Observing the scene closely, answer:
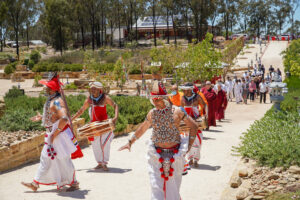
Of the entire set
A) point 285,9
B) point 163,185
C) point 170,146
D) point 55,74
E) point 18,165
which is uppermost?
point 285,9

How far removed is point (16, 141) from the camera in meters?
8.97

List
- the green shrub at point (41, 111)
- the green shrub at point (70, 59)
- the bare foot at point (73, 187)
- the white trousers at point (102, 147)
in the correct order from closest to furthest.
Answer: the bare foot at point (73, 187) → the white trousers at point (102, 147) → the green shrub at point (41, 111) → the green shrub at point (70, 59)

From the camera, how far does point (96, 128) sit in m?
7.91

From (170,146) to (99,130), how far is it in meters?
2.92

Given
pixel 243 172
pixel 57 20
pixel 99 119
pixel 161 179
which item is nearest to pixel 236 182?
pixel 243 172

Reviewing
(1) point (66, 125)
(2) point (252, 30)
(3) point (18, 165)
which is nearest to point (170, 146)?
(1) point (66, 125)

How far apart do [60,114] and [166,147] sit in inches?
81.2

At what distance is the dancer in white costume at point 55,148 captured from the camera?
21.8ft

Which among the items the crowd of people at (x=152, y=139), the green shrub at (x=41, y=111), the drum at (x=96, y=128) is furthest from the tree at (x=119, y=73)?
the drum at (x=96, y=128)

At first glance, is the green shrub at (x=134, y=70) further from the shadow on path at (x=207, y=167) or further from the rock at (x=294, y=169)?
the rock at (x=294, y=169)

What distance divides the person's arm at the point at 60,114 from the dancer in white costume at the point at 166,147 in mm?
1785

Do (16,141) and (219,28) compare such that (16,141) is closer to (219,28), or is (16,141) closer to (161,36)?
(161,36)

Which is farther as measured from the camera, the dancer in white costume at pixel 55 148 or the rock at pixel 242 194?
the dancer in white costume at pixel 55 148

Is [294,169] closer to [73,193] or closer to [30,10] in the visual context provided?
[73,193]
